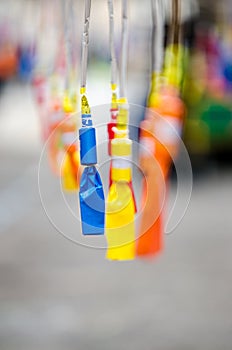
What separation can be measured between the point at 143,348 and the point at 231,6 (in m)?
2.36

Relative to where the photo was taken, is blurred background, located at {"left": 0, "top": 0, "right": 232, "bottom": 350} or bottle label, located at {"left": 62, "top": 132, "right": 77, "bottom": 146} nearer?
bottle label, located at {"left": 62, "top": 132, "right": 77, "bottom": 146}

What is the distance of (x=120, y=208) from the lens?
1.01 m

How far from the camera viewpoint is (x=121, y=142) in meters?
1.03

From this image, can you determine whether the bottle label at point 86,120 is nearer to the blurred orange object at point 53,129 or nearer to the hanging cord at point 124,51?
the hanging cord at point 124,51

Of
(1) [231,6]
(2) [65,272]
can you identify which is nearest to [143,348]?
(2) [65,272]

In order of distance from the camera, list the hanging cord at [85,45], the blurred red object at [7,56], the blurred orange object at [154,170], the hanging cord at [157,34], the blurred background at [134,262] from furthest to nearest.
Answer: the blurred red object at [7,56], the blurred background at [134,262], the hanging cord at [157,34], the blurred orange object at [154,170], the hanging cord at [85,45]

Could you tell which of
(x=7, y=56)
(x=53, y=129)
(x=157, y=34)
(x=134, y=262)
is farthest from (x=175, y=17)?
(x=7, y=56)

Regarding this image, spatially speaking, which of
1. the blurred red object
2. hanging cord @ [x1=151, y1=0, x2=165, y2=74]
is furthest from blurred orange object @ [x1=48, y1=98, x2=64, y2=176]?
the blurred red object

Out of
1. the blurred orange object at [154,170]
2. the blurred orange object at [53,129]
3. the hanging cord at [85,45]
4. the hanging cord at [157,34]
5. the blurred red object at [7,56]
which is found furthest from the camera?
the blurred red object at [7,56]

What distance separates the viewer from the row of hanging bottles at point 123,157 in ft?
3.20

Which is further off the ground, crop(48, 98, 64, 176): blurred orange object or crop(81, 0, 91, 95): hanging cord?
crop(48, 98, 64, 176): blurred orange object

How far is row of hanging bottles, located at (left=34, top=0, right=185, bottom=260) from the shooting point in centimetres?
98

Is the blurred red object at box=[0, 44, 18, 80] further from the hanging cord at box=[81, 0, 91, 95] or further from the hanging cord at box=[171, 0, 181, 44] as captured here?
the hanging cord at box=[81, 0, 91, 95]

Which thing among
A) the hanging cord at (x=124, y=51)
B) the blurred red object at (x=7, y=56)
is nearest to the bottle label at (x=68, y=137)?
the hanging cord at (x=124, y=51)
